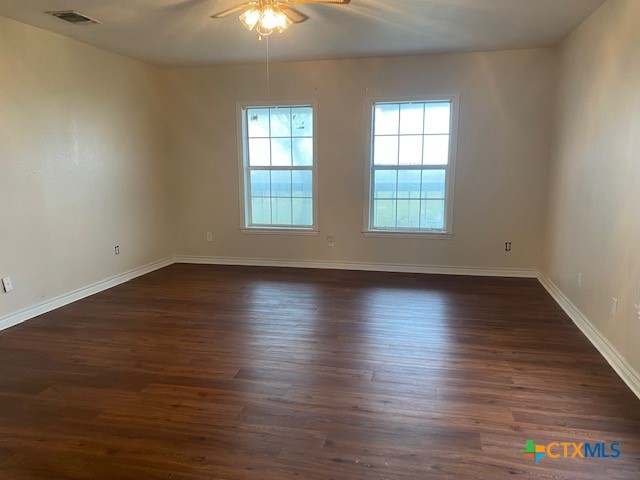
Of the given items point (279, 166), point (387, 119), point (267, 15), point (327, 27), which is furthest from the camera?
point (279, 166)

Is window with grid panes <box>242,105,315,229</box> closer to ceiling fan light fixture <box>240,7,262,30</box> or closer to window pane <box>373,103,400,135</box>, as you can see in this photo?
window pane <box>373,103,400,135</box>

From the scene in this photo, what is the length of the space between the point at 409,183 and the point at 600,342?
8.64 feet

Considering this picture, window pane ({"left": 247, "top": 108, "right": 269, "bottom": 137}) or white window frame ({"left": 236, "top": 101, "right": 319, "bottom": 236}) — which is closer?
white window frame ({"left": 236, "top": 101, "right": 319, "bottom": 236})

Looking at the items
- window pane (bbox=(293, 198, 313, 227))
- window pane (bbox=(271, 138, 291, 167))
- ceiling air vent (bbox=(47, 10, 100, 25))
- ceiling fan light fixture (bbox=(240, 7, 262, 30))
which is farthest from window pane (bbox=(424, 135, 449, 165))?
ceiling air vent (bbox=(47, 10, 100, 25))

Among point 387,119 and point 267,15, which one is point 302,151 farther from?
point 267,15

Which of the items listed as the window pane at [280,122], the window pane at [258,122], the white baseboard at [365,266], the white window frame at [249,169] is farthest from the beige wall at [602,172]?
the window pane at [258,122]

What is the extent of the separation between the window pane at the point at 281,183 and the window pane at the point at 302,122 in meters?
0.50

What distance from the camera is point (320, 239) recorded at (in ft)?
17.2

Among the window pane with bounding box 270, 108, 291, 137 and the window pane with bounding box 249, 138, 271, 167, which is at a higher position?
the window pane with bounding box 270, 108, 291, 137

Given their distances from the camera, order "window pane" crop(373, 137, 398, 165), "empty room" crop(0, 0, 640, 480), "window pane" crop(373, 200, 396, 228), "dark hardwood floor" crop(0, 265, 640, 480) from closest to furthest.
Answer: "dark hardwood floor" crop(0, 265, 640, 480), "empty room" crop(0, 0, 640, 480), "window pane" crop(373, 137, 398, 165), "window pane" crop(373, 200, 396, 228)

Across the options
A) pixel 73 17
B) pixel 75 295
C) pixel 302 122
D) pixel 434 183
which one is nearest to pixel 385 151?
pixel 434 183

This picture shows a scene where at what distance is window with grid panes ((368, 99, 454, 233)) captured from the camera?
4801 millimetres

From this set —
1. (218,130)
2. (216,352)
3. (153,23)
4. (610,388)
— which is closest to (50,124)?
(153,23)

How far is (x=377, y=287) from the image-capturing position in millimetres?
4434
